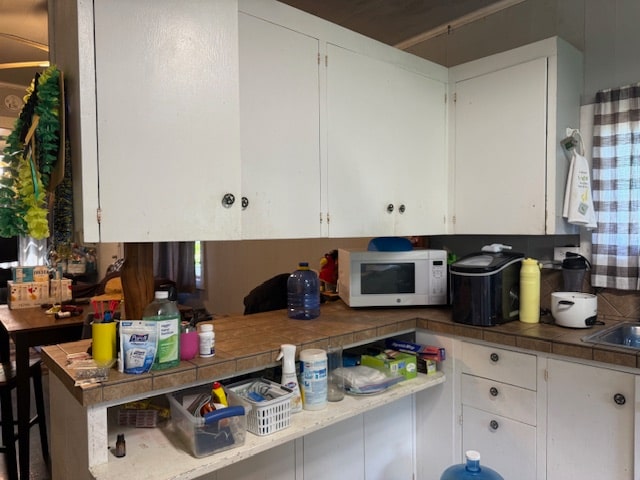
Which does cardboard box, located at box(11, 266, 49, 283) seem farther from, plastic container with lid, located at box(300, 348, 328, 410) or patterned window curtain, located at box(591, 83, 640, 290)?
patterned window curtain, located at box(591, 83, 640, 290)

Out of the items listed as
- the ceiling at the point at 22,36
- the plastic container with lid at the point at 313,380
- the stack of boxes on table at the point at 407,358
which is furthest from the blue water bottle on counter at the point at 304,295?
the ceiling at the point at 22,36

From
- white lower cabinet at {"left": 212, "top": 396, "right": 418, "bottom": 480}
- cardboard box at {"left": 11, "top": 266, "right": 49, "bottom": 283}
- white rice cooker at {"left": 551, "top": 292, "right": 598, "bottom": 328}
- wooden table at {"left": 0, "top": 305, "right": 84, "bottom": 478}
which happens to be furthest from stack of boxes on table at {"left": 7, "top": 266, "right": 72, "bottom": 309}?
white rice cooker at {"left": 551, "top": 292, "right": 598, "bottom": 328}

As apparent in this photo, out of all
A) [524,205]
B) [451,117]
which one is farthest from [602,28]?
[524,205]

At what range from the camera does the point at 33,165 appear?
1235 mm

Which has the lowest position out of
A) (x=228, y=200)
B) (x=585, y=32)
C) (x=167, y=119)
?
(x=228, y=200)

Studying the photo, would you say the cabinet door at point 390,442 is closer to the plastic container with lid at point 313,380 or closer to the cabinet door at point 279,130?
the plastic container with lid at point 313,380

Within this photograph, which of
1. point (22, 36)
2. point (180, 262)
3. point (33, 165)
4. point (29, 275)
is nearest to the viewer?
point (33, 165)

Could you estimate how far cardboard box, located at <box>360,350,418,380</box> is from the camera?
188 cm

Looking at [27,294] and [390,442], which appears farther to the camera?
[27,294]

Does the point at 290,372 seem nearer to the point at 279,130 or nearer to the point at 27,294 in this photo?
the point at 279,130

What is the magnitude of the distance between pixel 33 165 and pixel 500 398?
186 cm

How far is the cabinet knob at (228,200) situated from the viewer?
1482 mm

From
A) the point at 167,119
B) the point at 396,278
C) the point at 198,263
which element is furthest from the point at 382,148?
the point at 198,263

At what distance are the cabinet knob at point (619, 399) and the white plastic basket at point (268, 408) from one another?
1116 mm
